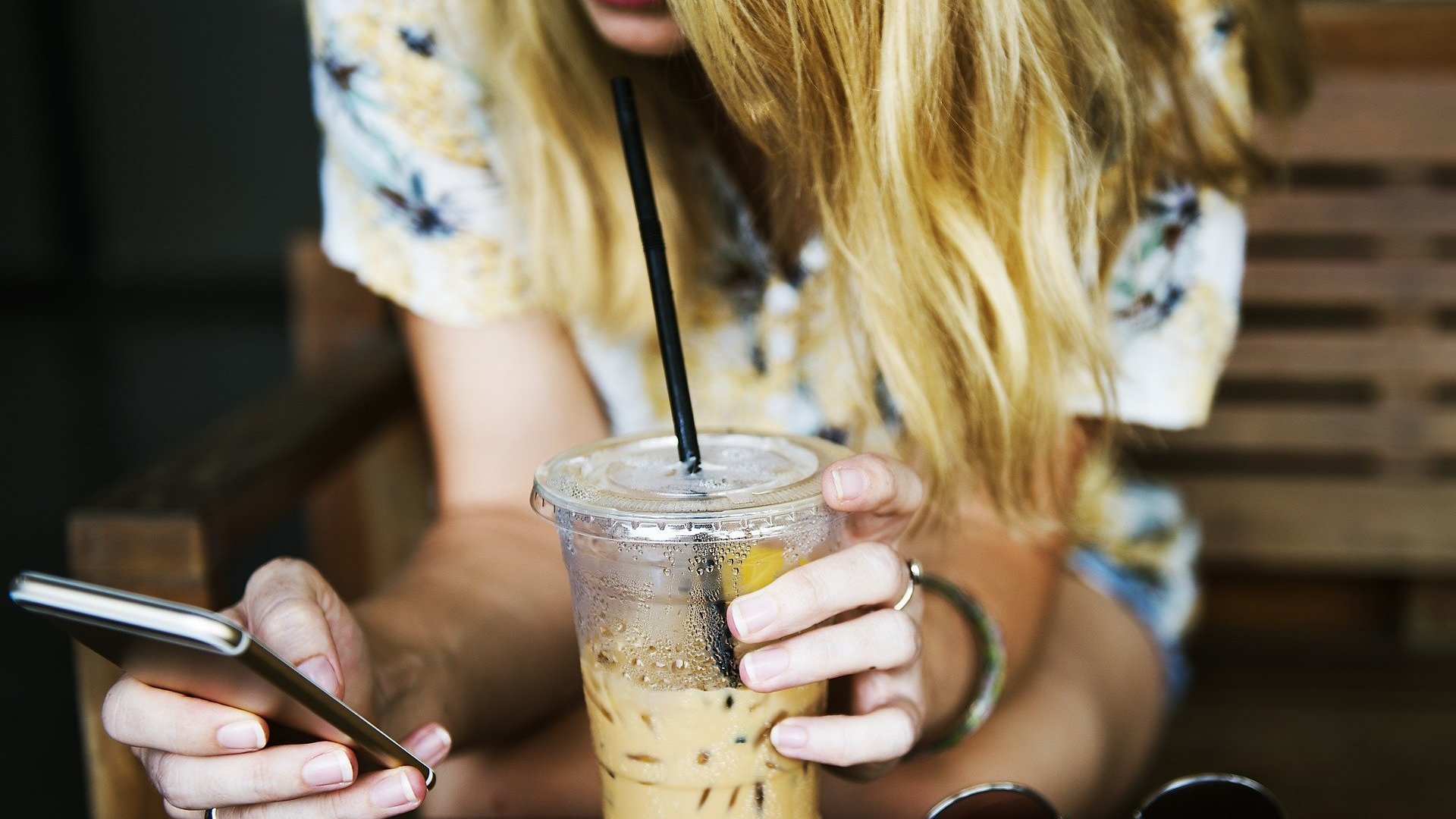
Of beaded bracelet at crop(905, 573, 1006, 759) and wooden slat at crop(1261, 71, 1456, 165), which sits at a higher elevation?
wooden slat at crop(1261, 71, 1456, 165)

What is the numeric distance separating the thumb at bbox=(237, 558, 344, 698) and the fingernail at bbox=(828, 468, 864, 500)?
0.30 m

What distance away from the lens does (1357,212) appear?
178cm

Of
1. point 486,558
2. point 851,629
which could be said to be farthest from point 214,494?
point 851,629

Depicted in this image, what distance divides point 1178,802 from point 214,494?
0.82 meters

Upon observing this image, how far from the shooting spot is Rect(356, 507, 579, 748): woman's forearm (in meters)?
0.90

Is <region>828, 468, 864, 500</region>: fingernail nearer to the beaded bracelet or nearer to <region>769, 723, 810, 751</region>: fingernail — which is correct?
<region>769, 723, 810, 751</region>: fingernail

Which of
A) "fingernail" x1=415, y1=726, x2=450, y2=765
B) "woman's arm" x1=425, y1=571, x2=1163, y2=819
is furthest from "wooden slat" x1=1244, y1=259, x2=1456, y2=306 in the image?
"fingernail" x1=415, y1=726, x2=450, y2=765

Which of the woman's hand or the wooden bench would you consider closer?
the woman's hand

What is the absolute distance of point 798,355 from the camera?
1.29m

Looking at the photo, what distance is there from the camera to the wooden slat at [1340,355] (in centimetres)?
178

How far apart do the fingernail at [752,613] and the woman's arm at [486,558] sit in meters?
0.31

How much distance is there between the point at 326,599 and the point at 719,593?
10.8 inches

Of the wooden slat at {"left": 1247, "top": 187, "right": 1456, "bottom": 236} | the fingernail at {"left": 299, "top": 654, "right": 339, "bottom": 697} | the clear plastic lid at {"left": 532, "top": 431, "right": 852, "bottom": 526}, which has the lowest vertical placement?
the fingernail at {"left": 299, "top": 654, "right": 339, "bottom": 697}

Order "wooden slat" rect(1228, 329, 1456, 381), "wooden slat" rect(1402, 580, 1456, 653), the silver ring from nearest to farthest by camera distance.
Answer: the silver ring, "wooden slat" rect(1228, 329, 1456, 381), "wooden slat" rect(1402, 580, 1456, 653)
